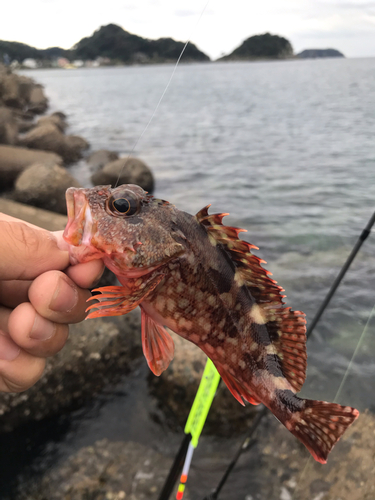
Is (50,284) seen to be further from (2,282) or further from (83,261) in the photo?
(2,282)

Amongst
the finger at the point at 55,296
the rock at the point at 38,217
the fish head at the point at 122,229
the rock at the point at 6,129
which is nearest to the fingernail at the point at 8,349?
the finger at the point at 55,296

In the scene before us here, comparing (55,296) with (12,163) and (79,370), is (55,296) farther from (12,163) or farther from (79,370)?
(12,163)

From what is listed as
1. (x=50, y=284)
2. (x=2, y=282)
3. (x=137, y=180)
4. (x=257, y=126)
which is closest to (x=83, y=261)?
(x=50, y=284)

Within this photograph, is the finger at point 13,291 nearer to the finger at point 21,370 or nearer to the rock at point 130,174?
the finger at point 21,370

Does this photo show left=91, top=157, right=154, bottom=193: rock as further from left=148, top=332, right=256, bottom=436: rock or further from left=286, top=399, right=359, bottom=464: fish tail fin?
left=286, top=399, right=359, bottom=464: fish tail fin

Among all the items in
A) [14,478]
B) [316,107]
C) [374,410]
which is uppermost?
[316,107]

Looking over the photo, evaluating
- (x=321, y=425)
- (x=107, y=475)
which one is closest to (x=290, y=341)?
(x=321, y=425)
